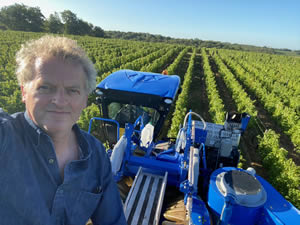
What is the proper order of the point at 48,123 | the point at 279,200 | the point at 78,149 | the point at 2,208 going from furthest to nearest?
1. the point at 279,200
2. the point at 78,149
3. the point at 48,123
4. the point at 2,208

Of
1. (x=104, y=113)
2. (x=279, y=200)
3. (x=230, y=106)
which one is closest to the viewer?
(x=279, y=200)

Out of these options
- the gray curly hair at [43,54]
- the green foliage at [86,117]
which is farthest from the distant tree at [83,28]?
the gray curly hair at [43,54]

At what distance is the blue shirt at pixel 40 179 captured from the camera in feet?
2.90

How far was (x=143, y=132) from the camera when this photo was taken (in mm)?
3340

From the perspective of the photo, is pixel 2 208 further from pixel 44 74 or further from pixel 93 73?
pixel 93 73

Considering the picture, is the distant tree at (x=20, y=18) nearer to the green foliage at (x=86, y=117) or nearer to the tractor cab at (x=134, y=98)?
the green foliage at (x=86, y=117)

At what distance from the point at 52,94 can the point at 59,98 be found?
0.14ft

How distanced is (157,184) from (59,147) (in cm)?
204

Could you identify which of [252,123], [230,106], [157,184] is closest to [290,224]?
[157,184]

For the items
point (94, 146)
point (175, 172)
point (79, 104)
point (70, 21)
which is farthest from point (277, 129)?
point (70, 21)

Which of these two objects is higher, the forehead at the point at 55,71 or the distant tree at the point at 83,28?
the distant tree at the point at 83,28

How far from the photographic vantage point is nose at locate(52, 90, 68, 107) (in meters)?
1.00

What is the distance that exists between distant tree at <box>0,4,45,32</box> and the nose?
254 feet

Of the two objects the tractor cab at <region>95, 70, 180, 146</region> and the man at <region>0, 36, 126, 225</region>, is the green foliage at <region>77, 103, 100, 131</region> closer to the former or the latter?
the tractor cab at <region>95, 70, 180, 146</region>
